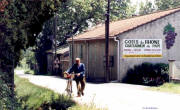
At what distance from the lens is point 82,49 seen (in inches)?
1257

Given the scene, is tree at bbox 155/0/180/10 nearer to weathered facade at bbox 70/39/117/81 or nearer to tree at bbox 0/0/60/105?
weathered facade at bbox 70/39/117/81

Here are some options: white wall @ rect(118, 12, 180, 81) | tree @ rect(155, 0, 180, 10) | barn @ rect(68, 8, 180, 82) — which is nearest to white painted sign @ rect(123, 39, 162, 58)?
barn @ rect(68, 8, 180, 82)

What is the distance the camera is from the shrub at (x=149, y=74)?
22.5 m

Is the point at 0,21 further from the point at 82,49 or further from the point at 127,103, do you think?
the point at 82,49

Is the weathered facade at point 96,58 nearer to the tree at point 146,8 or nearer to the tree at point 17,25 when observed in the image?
the tree at point 17,25

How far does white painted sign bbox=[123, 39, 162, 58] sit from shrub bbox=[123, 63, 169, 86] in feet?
3.73

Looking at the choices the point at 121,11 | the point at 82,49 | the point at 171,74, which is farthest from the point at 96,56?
the point at 121,11

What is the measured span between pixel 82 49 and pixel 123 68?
7.95 metres

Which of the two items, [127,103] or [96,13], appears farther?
[96,13]

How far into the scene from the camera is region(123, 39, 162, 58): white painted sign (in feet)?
81.9

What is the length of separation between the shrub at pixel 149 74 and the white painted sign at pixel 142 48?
114 cm

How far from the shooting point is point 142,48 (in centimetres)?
2536

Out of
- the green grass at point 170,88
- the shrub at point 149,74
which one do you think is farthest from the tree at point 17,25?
the shrub at point 149,74

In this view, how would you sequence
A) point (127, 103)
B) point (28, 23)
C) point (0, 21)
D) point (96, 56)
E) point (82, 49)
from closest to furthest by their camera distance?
point (0, 21) → point (28, 23) → point (127, 103) → point (96, 56) → point (82, 49)
